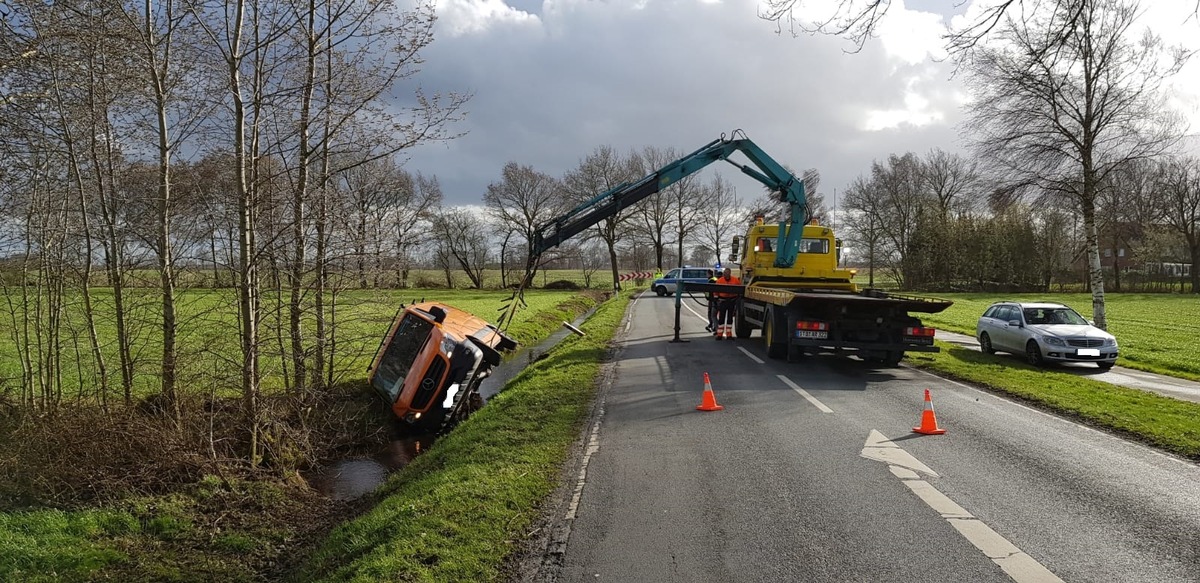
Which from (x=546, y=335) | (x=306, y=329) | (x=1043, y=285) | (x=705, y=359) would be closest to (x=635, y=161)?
(x=1043, y=285)

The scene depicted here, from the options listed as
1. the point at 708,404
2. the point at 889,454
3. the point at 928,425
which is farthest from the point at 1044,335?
the point at 889,454

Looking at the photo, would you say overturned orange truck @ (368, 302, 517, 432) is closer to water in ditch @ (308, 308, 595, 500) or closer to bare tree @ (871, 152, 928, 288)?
water in ditch @ (308, 308, 595, 500)

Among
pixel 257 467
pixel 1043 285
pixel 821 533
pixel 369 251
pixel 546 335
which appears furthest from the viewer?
pixel 1043 285

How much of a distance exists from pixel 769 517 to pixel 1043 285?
184 feet

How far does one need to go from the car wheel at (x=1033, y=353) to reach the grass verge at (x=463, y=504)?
35.0 feet

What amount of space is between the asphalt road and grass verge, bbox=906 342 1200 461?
16.3 inches

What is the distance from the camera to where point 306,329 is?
8.29m

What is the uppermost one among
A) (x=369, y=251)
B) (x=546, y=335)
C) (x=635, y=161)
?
(x=635, y=161)

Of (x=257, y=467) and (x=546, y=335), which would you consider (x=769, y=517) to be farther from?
(x=546, y=335)

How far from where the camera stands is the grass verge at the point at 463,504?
13.9 feet

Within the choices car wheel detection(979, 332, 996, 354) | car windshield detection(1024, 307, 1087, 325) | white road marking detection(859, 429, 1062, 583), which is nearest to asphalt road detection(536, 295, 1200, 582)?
white road marking detection(859, 429, 1062, 583)

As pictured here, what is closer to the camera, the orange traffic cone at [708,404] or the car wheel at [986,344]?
the orange traffic cone at [708,404]

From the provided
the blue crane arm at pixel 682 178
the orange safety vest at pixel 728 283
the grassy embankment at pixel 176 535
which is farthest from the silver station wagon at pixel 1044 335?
the grassy embankment at pixel 176 535

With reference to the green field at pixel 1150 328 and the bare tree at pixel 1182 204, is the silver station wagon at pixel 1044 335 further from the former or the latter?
the bare tree at pixel 1182 204
